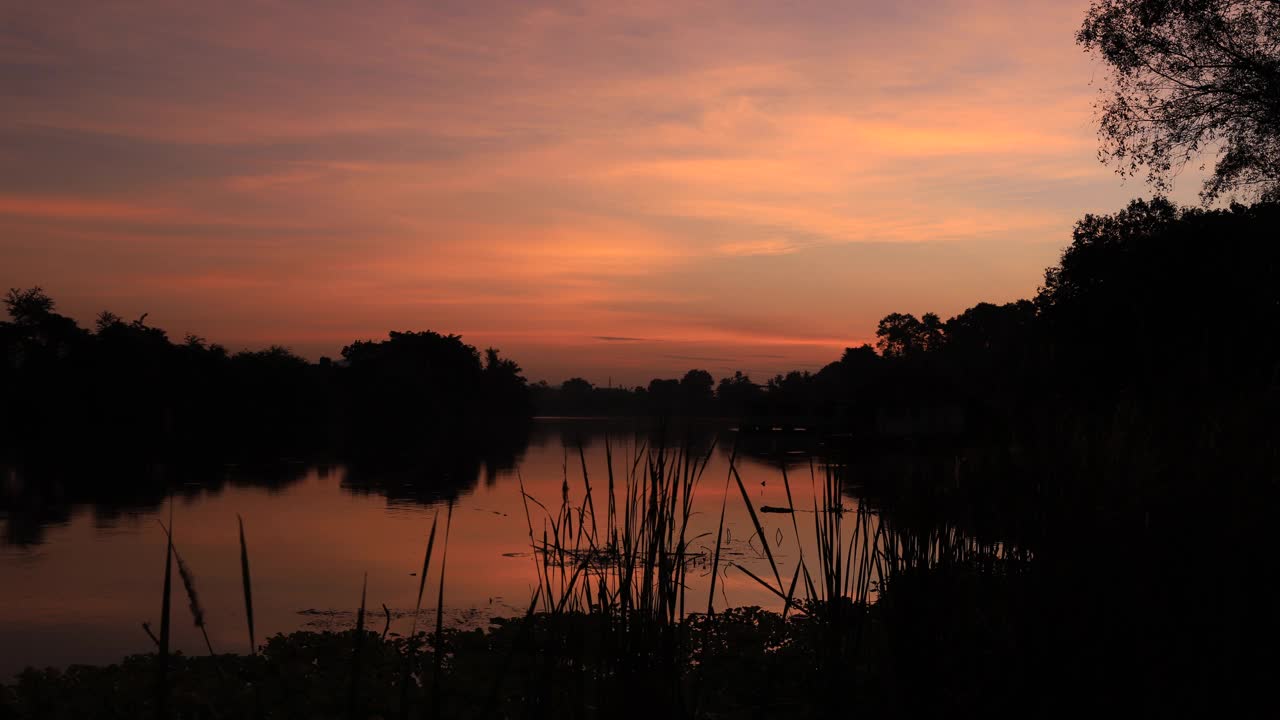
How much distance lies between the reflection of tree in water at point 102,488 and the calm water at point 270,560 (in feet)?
0.36

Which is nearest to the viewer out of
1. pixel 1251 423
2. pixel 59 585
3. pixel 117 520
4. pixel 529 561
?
pixel 1251 423

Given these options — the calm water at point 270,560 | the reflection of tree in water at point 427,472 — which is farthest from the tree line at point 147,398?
the calm water at point 270,560

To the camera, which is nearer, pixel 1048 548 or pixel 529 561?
pixel 1048 548

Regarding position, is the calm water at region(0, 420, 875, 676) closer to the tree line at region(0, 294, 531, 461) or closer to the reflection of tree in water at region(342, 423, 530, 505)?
the reflection of tree in water at region(342, 423, 530, 505)

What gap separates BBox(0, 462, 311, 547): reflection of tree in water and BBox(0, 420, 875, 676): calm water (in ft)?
0.36

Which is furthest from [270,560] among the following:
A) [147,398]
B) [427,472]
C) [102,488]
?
[147,398]

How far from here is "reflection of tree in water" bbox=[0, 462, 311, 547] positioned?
1853 cm

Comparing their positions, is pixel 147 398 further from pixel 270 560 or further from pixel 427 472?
pixel 270 560

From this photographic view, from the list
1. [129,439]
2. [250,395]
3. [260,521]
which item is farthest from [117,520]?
[250,395]

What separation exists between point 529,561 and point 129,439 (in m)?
37.3

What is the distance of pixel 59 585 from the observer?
490 inches

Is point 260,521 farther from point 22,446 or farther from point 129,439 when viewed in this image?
point 129,439

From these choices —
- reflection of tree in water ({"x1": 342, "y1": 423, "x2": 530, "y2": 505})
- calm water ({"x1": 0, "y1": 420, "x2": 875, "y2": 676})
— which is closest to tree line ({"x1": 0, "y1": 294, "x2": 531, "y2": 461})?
reflection of tree in water ({"x1": 342, "y1": 423, "x2": 530, "y2": 505})

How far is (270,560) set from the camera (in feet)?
49.2
